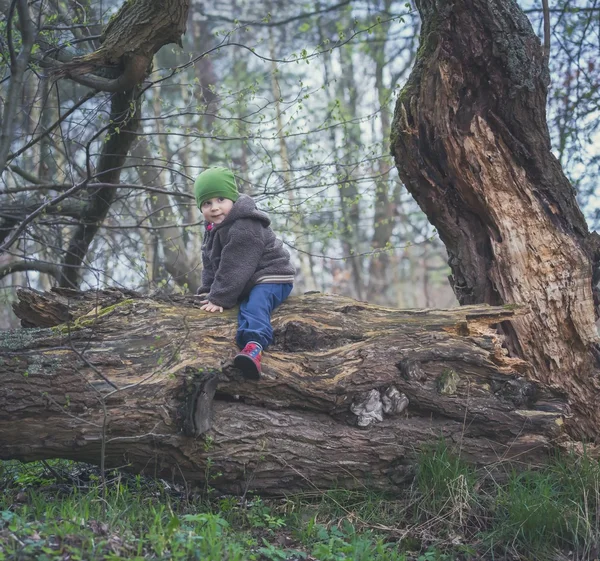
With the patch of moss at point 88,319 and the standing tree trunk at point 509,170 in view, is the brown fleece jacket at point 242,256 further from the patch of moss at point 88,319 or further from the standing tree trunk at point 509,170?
the standing tree trunk at point 509,170

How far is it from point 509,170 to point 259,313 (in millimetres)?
2536

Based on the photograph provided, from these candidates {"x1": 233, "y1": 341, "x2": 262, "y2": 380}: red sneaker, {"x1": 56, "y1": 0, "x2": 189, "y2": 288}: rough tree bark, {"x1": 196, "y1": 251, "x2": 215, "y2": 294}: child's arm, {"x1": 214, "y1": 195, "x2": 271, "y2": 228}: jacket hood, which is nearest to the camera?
{"x1": 233, "y1": 341, "x2": 262, "y2": 380}: red sneaker

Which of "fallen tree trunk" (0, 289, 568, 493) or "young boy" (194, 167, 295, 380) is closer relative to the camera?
"fallen tree trunk" (0, 289, 568, 493)

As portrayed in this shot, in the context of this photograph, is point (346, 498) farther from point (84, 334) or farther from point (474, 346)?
point (84, 334)

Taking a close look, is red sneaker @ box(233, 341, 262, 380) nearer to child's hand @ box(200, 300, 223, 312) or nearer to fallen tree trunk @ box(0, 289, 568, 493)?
fallen tree trunk @ box(0, 289, 568, 493)

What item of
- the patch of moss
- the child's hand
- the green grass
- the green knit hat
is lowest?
the green grass

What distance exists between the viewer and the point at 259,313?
15.0ft

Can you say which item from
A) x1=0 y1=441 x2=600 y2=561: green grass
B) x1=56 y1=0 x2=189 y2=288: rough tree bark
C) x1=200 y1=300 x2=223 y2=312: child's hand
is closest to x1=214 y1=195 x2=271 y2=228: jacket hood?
x1=200 y1=300 x2=223 y2=312: child's hand

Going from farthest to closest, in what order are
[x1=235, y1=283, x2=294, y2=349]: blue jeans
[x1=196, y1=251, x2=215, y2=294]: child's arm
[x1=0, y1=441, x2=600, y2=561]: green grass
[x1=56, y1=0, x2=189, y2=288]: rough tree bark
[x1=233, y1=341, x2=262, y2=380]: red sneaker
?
[x1=196, y1=251, x2=215, y2=294]: child's arm → [x1=56, y1=0, x2=189, y2=288]: rough tree bark → [x1=235, y1=283, x2=294, y2=349]: blue jeans → [x1=233, y1=341, x2=262, y2=380]: red sneaker → [x1=0, y1=441, x2=600, y2=561]: green grass

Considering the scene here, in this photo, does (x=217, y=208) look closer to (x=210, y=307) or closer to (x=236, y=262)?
(x=236, y=262)

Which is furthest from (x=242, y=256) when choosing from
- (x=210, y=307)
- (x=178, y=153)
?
(x=178, y=153)

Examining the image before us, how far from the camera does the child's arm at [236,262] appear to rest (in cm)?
475

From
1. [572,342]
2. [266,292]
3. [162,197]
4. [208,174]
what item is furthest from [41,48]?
[572,342]

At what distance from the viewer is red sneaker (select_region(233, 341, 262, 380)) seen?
4.19 metres
